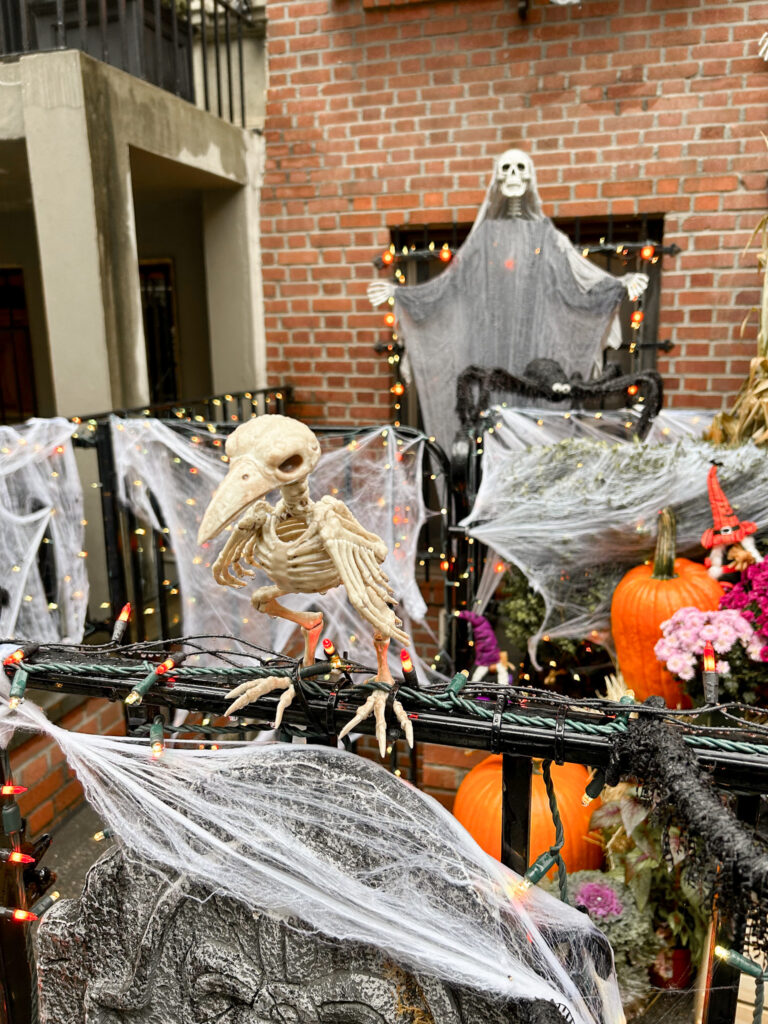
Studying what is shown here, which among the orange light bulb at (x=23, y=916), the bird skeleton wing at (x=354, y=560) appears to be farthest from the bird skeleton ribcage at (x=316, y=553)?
the orange light bulb at (x=23, y=916)

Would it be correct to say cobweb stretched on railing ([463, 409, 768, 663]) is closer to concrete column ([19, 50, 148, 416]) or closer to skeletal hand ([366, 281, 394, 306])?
skeletal hand ([366, 281, 394, 306])

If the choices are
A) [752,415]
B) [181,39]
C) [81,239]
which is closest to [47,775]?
[81,239]

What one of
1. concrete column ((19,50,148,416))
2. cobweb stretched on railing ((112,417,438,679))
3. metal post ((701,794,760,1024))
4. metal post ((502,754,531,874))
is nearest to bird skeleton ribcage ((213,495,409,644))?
metal post ((502,754,531,874))

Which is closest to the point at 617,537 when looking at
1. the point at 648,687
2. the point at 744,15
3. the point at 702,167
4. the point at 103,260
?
the point at 648,687

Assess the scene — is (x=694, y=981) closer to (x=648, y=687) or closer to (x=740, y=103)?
(x=648, y=687)

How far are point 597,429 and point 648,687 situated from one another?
1.04 meters

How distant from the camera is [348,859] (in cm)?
103

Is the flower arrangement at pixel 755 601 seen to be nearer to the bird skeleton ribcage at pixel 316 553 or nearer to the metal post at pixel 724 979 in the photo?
the metal post at pixel 724 979

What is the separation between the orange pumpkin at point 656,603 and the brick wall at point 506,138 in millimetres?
1772

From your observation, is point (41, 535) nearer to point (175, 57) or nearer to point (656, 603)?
point (656, 603)

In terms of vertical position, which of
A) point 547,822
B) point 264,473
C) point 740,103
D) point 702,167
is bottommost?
point 547,822

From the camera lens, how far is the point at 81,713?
3.28 metres

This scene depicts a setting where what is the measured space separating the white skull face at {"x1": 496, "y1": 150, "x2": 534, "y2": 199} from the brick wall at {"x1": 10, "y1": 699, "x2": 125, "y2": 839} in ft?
9.29

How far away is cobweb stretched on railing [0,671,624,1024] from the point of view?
979 millimetres
